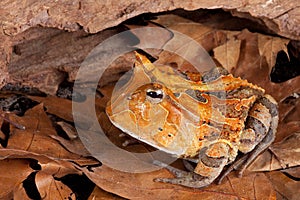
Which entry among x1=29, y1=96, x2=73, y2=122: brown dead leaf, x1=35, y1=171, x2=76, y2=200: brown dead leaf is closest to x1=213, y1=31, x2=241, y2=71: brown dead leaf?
x1=29, y1=96, x2=73, y2=122: brown dead leaf

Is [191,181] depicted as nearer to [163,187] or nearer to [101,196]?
[163,187]

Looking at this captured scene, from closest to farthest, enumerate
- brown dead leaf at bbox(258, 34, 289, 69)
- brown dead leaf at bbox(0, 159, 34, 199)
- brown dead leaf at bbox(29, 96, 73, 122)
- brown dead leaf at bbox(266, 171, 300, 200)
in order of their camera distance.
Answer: brown dead leaf at bbox(0, 159, 34, 199) → brown dead leaf at bbox(266, 171, 300, 200) → brown dead leaf at bbox(29, 96, 73, 122) → brown dead leaf at bbox(258, 34, 289, 69)

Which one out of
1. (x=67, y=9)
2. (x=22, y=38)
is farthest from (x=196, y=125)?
(x=22, y=38)

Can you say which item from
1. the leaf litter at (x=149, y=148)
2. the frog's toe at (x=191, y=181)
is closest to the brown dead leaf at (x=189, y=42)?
the leaf litter at (x=149, y=148)

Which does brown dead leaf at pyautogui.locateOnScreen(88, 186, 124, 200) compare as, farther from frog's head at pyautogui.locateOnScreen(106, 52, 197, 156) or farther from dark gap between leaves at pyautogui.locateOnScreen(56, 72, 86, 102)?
dark gap between leaves at pyautogui.locateOnScreen(56, 72, 86, 102)

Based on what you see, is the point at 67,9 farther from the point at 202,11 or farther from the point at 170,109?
the point at 202,11

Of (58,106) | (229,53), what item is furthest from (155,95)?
(229,53)
